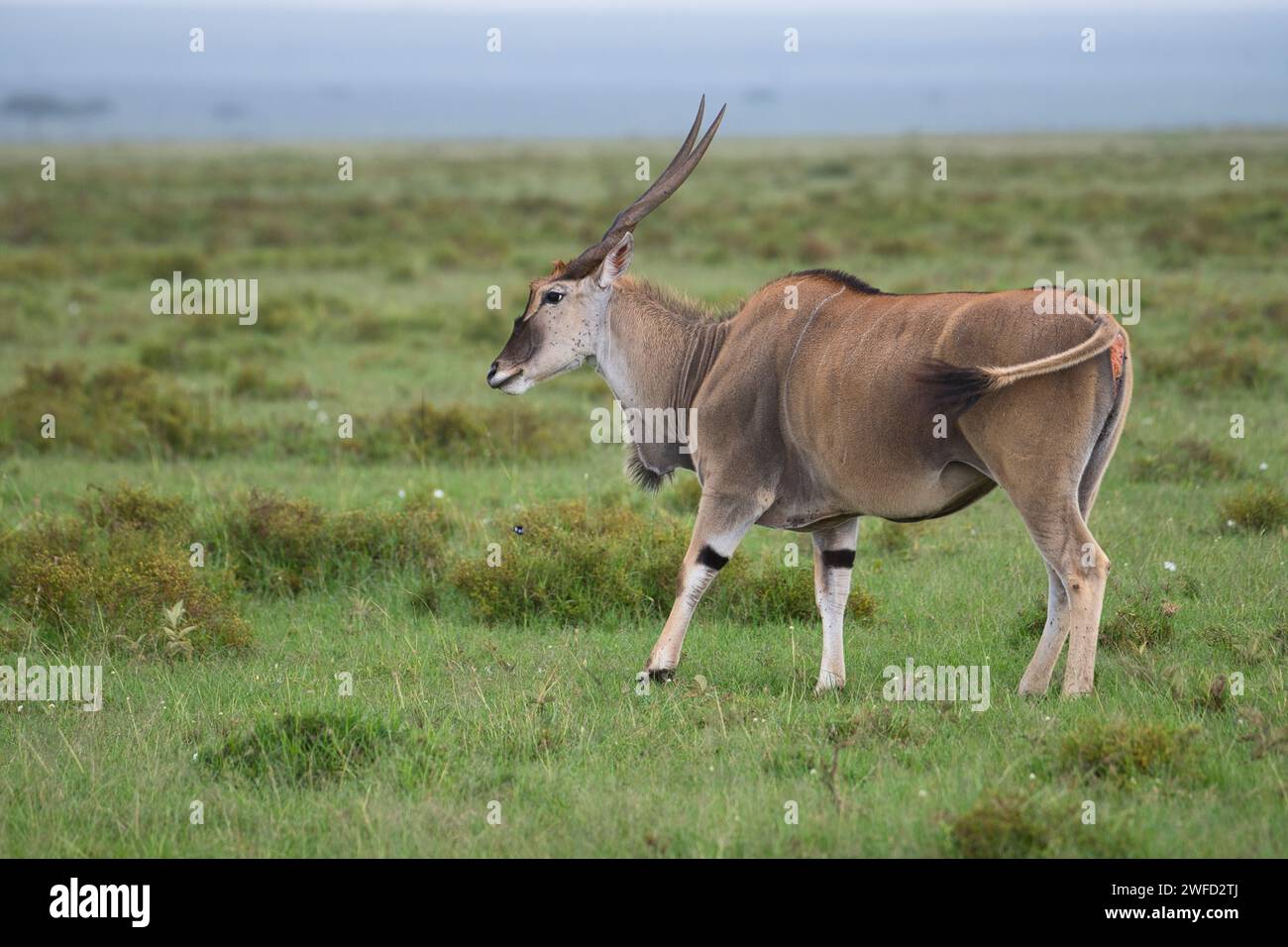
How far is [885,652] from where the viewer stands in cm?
752

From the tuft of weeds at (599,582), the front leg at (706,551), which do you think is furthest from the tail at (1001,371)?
the tuft of weeds at (599,582)

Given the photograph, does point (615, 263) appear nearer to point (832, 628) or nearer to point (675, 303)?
point (675, 303)

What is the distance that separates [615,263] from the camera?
765 cm

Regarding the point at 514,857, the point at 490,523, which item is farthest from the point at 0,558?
the point at 514,857

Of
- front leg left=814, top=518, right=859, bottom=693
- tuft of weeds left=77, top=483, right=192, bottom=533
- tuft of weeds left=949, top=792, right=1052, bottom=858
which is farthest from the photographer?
tuft of weeds left=77, top=483, right=192, bottom=533

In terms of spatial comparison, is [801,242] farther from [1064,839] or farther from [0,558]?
[1064,839]

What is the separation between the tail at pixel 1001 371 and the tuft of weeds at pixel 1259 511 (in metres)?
3.75

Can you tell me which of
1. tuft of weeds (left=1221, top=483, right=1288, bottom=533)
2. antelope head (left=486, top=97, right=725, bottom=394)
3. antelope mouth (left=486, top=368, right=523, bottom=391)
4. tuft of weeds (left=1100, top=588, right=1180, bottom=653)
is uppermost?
antelope head (left=486, top=97, right=725, bottom=394)

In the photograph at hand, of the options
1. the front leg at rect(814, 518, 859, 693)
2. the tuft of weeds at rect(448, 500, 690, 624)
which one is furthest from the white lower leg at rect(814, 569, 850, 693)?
the tuft of weeds at rect(448, 500, 690, 624)

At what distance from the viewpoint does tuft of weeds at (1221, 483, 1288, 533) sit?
30.7 ft

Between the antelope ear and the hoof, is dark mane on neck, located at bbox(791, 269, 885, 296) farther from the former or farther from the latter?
the hoof

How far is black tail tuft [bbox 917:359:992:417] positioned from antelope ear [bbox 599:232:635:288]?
1.91m

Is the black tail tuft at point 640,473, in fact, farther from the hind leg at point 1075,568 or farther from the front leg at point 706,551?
the hind leg at point 1075,568

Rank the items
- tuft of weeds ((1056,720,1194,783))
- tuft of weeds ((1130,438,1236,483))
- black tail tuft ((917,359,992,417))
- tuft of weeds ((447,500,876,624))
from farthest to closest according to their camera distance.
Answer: tuft of weeds ((1130,438,1236,483)) < tuft of weeds ((447,500,876,624)) < black tail tuft ((917,359,992,417)) < tuft of weeds ((1056,720,1194,783))
